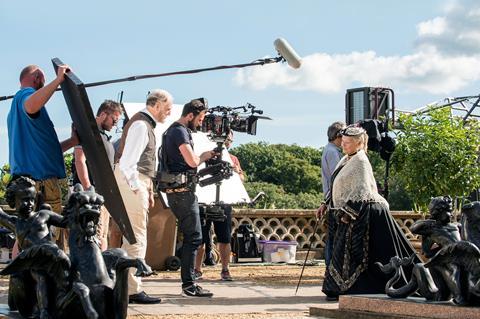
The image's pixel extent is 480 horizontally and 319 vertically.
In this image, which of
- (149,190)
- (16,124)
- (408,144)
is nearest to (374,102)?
(408,144)

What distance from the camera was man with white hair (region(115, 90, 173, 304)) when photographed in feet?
23.5

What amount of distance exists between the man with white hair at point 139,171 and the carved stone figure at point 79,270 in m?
2.86

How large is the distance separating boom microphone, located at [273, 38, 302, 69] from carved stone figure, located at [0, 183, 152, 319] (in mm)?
4600

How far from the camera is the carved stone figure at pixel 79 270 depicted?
3979 millimetres

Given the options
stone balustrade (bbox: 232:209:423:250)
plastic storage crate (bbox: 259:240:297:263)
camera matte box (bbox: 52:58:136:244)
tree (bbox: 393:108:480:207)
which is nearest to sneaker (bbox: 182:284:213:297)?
camera matte box (bbox: 52:58:136:244)

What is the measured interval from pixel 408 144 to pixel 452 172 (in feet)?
2.12

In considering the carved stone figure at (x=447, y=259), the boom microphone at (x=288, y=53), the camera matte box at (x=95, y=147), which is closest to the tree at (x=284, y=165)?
the boom microphone at (x=288, y=53)

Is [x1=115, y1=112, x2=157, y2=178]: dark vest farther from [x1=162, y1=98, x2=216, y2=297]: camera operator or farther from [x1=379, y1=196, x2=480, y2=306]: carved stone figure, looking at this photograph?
[x1=379, y1=196, x2=480, y2=306]: carved stone figure

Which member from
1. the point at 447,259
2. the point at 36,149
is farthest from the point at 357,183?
the point at 36,149

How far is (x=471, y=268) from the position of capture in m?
5.09

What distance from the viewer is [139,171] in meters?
7.40

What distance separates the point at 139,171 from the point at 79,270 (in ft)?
11.1

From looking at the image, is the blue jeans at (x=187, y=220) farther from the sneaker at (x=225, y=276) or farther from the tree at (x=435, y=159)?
the tree at (x=435, y=159)

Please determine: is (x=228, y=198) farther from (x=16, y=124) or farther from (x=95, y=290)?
(x=95, y=290)
